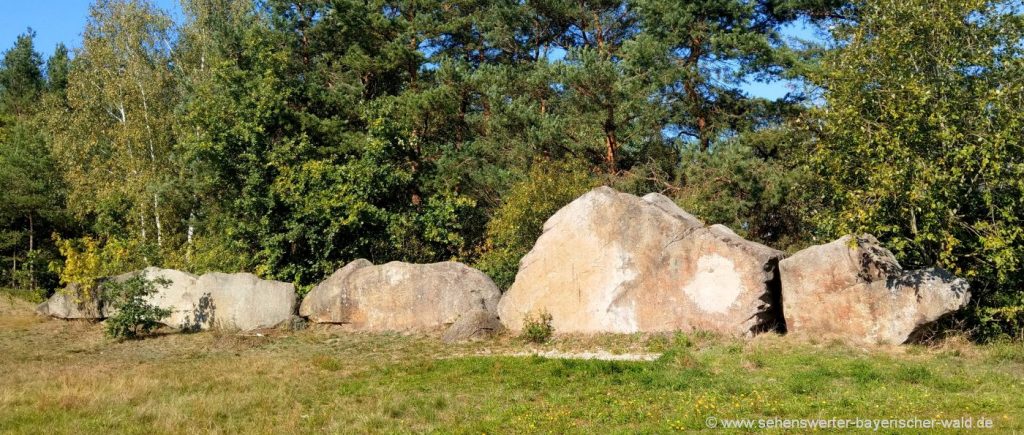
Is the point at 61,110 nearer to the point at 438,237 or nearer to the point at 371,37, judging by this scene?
the point at 371,37

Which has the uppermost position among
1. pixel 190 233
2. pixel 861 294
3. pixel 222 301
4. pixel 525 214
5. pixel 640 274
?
pixel 190 233

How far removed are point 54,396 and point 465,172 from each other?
18660 millimetres

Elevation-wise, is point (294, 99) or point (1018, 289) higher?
point (294, 99)

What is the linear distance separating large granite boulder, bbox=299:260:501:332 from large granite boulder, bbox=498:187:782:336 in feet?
4.38

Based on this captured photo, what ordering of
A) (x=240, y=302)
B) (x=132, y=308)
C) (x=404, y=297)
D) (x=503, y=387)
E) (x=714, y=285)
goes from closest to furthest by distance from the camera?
(x=503, y=387) < (x=714, y=285) < (x=132, y=308) < (x=404, y=297) < (x=240, y=302)

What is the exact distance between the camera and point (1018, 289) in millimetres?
16391

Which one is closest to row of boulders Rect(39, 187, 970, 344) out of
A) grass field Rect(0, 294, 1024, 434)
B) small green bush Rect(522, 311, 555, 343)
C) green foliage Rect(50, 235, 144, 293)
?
small green bush Rect(522, 311, 555, 343)

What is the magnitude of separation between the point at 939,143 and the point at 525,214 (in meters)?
11.0

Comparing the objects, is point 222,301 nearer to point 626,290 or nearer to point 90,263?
point 90,263

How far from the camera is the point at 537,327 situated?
60.2ft

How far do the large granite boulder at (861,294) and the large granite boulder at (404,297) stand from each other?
755cm

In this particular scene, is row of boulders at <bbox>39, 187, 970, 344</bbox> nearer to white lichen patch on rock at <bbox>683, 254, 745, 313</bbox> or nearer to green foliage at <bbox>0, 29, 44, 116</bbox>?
white lichen patch on rock at <bbox>683, 254, 745, 313</bbox>

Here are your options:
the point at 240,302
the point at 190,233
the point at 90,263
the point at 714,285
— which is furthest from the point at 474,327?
the point at 190,233

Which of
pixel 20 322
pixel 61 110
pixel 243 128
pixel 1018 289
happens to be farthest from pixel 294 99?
pixel 1018 289
